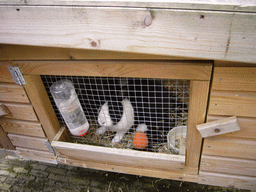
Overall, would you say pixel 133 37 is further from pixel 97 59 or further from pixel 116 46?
pixel 97 59

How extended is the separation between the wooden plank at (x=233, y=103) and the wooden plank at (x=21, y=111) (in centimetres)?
129

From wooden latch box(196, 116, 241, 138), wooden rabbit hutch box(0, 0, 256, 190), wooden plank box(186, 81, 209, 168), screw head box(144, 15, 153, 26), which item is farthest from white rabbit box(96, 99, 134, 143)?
screw head box(144, 15, 153, 26)

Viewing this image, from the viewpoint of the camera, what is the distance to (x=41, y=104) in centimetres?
131

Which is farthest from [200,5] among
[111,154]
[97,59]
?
[111,154]

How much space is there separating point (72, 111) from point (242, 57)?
1274 mm

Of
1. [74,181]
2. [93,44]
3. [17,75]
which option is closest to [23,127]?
[17,75]

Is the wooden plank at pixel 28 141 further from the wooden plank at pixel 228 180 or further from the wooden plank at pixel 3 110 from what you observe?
the wooden plank at pixel 228 180

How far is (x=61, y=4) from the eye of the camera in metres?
0.70

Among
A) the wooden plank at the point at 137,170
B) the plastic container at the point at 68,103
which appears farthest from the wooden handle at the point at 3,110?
the wooden plank at the point at 137,170

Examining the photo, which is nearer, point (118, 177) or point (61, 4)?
point (61, 4)

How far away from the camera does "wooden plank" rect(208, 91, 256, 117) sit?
2.98 ft

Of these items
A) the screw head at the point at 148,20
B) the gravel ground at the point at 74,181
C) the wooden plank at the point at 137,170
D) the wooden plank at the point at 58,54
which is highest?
the screw head at the point at 148,20

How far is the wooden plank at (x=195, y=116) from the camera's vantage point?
947mm

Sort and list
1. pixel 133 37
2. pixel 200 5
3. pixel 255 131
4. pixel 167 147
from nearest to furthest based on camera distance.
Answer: pixel 200 5, pixel 133 37, pixel 255 131, pixel 167 147
